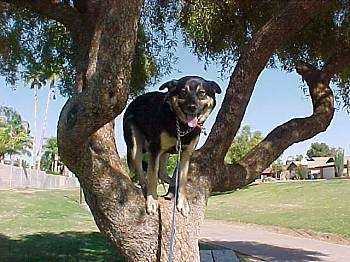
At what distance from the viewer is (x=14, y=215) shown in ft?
61.0

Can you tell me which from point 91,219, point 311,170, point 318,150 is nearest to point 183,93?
point 91,219

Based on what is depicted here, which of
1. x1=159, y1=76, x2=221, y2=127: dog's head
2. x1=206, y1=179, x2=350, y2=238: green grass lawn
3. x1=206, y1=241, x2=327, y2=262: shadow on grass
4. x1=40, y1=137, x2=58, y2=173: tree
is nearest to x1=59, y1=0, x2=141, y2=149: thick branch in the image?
x1=159, y1=76, x2=221, y2=127: dog's head

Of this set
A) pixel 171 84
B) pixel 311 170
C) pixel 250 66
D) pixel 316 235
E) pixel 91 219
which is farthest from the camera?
pixel 311 170

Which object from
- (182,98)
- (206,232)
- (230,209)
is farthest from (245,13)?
(230,209)

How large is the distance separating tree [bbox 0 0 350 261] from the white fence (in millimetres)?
31498

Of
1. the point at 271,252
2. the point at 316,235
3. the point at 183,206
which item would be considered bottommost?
the point at 271,252

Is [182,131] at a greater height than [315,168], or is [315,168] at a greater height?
[315,168]

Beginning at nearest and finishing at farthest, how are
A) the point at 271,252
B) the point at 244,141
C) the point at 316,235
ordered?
the point at 271,252 → the point at 316,235 → the point at 244,141

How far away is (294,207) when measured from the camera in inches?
1098

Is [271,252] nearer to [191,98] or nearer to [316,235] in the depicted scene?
[316,235]

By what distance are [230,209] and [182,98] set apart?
25.9 m

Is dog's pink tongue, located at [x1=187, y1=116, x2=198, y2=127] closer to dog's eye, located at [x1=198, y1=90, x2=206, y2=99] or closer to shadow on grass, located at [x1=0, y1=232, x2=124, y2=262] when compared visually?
dog's eye, located at [x1=198, y1=90, x2=206, y2=99]

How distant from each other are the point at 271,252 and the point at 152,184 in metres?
9.61

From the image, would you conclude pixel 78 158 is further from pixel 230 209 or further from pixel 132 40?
pixel 230 209
